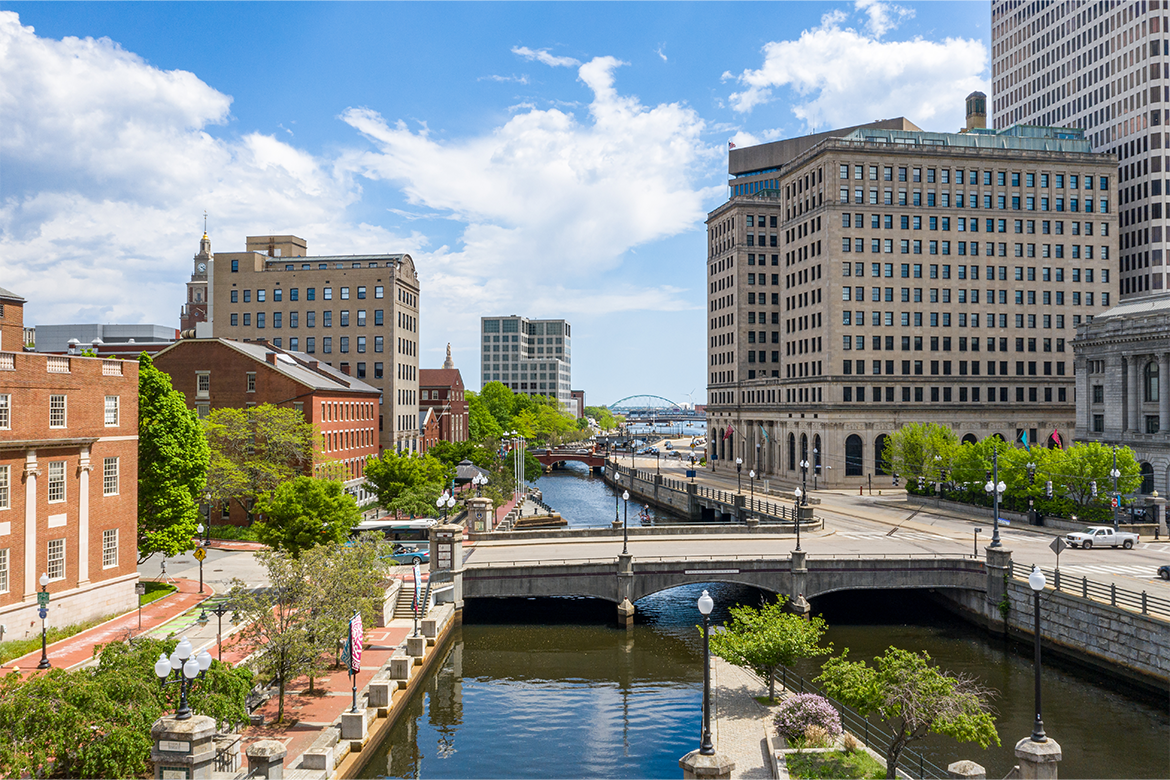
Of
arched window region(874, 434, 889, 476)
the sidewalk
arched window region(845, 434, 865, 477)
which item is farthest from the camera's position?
arched window region(845, 434, 865, 477)

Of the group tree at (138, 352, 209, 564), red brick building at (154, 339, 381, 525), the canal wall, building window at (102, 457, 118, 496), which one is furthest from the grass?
red brick building at (154, 339, 381, 525)

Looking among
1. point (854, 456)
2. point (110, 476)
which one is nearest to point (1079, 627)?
point (110, 476)

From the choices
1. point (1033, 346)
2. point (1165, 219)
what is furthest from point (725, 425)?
point (1165, 219)

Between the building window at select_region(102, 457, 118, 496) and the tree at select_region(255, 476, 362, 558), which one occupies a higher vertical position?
the building window at select_region(102, 457, 118, 496)

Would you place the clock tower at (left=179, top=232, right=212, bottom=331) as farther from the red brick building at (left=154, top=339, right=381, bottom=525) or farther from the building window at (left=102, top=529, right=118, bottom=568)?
the building window at (left=102, top=529, right=118, bottom=568)

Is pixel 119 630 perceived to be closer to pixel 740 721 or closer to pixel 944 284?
pixel 740 721

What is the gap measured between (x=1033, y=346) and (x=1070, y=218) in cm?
1682

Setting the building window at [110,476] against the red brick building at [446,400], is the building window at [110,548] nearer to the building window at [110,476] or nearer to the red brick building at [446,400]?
the building window at [110,476]

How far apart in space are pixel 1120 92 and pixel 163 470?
12448cm

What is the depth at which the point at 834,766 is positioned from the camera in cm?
2445

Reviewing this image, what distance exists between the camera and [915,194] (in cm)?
10356

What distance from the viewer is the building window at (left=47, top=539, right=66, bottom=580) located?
3619 centimetres

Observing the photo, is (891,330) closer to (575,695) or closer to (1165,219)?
Result: (1165,219)

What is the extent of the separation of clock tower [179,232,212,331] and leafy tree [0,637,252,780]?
488 feet
